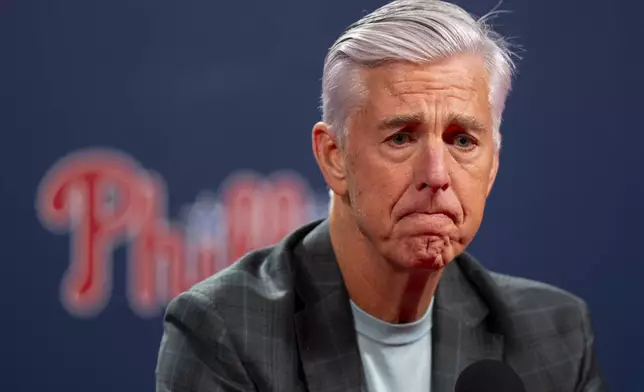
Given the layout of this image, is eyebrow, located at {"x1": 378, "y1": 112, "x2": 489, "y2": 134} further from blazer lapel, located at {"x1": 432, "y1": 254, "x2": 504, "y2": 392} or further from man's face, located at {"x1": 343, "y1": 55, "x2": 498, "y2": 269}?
blazer lapel, located at {"x1": 432, "y1": 254, "x2": 504, "y2": 392}

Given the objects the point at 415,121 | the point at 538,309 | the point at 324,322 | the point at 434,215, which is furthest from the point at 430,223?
the point at 538,309

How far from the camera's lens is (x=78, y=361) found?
1896 mm

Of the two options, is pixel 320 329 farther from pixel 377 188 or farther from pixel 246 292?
pixel 377 188

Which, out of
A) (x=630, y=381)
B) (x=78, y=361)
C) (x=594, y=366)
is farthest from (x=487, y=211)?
(x=78, y=361)

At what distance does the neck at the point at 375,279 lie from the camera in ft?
3.96

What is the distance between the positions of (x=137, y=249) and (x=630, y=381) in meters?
1.02

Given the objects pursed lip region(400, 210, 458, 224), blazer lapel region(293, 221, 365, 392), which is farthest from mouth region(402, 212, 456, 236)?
blazer lapel region(293, 221, 365, 392)

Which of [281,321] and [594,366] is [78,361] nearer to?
[281,321]

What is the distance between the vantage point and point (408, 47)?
1.10m

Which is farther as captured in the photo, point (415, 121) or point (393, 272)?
point (393, 272)

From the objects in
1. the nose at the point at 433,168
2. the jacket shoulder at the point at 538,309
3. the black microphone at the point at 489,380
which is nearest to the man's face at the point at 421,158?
the nose at the point at 433,168

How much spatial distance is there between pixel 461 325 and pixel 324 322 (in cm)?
19

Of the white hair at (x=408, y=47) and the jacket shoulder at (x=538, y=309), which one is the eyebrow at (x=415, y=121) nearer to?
the white hair at (x=408, y=47)

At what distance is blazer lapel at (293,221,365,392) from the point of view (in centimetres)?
120
